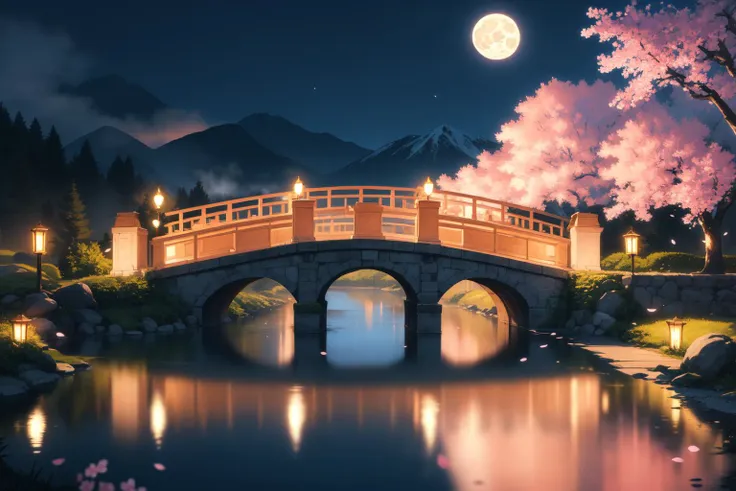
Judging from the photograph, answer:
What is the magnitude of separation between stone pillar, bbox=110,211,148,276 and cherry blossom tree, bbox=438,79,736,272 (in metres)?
18.2

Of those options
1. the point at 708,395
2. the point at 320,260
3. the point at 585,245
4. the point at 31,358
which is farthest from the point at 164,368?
the point at 585,245

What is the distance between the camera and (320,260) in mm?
24891

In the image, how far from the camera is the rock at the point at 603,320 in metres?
23.1

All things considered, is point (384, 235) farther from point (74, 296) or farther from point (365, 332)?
point (74, 296)

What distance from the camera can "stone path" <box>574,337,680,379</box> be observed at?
54.6 ft

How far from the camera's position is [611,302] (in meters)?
23.4

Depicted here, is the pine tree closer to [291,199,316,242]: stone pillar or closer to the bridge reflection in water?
[291,199,316,242]: stone pillar

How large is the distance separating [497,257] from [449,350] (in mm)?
5510

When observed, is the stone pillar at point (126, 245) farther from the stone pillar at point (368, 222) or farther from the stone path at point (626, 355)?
the stone path at point (626, 355)

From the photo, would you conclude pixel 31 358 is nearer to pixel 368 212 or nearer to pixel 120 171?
pixel 368 212

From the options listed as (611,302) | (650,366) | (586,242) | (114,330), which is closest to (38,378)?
(114,330)

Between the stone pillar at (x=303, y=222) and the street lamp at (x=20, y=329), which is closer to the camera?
the street lamp at (x=20, y=329)

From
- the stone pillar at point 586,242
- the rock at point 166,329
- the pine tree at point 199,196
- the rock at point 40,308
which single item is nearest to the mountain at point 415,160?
the pine tree at point 199,196

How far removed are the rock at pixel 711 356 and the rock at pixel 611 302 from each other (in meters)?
8.96
